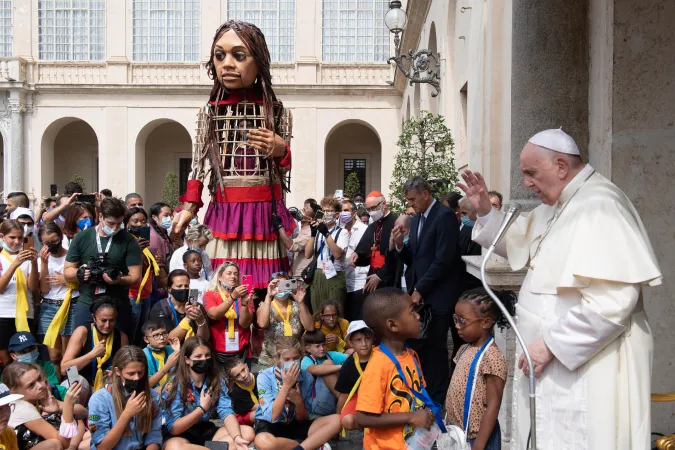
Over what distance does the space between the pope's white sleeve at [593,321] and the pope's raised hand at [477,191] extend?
844mm

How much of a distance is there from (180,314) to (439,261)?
2.38 m

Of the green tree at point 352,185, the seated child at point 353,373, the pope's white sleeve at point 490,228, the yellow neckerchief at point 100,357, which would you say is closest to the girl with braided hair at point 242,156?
the seated child at point 353,373

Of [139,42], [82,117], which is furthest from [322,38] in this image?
[82,117]

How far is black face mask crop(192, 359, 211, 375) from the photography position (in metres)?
5.23

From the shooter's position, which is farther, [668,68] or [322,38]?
[322,38]

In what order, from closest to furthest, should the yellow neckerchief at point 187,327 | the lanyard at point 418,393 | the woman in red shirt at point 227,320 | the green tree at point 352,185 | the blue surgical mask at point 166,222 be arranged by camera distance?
the lanyard at point 418,393 → the woman in red shirt at point 227,320 → the yellow neckerchief at point 187,327 → the blue surgical mask at point 166,222 → the green tree at point 352,185

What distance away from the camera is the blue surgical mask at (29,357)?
5531mm

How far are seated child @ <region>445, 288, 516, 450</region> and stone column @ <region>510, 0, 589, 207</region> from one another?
1518 mm

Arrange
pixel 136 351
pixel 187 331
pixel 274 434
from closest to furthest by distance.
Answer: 1. pixel 136 351
2. pixel 274 434
3. pixel 187 331

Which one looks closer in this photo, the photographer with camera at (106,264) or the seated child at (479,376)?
the seated child at (479,376)

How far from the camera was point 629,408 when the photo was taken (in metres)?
2.96

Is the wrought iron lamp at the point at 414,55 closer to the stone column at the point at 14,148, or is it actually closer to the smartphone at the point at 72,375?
the smartphone at the point at 72,375

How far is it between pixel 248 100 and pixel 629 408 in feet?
12.1

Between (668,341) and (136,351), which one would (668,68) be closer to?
(668,341)
